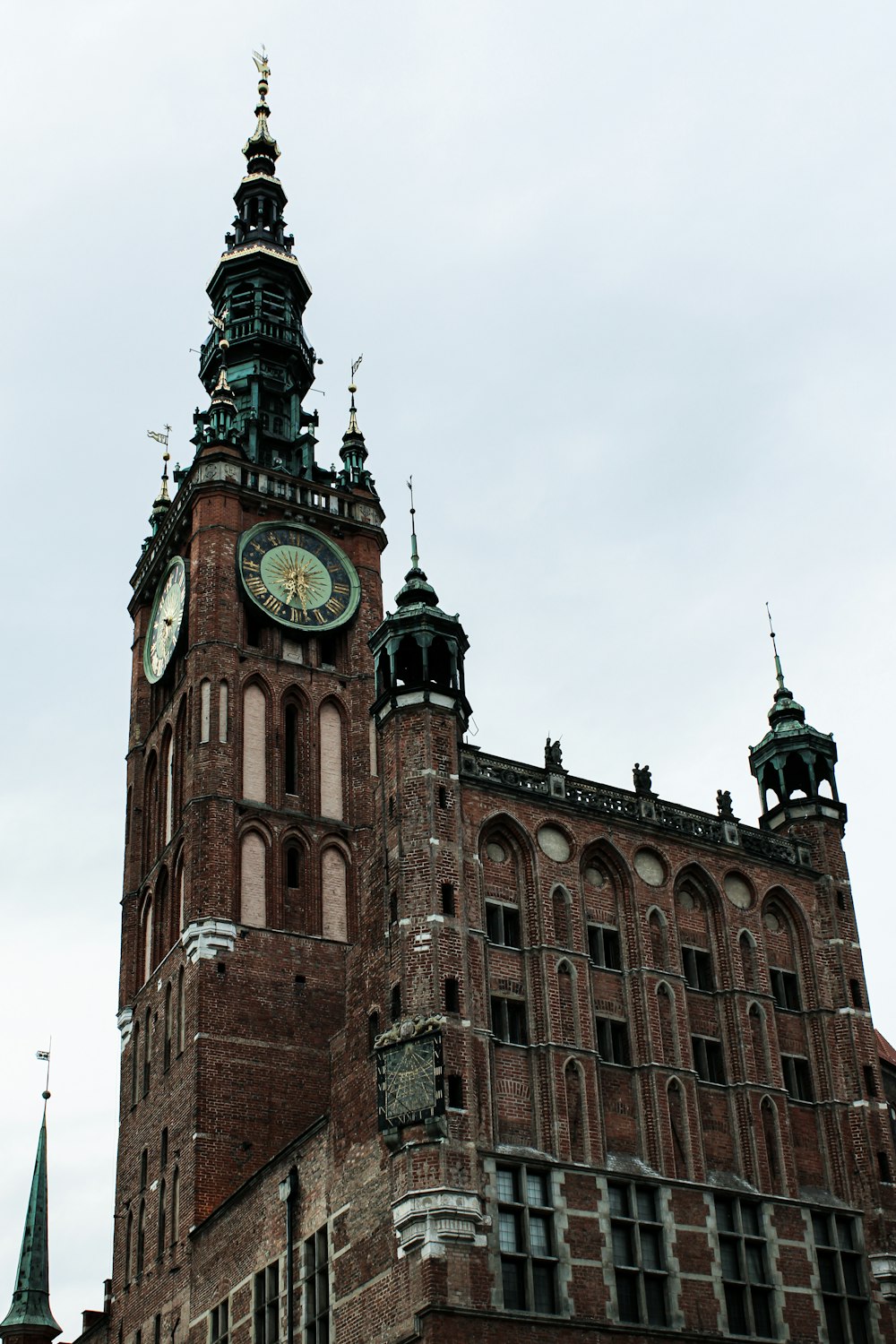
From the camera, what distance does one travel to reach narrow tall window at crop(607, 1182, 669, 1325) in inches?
1608

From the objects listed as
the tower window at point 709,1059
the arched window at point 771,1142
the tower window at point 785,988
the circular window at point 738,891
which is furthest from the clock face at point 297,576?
the arched window at point 771,1142

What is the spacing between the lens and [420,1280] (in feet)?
126

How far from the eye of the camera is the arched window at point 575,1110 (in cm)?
4219

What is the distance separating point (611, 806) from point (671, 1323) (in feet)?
43.7

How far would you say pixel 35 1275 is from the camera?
7300cm

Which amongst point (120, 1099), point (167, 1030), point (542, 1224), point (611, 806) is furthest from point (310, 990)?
point (542, 1224)

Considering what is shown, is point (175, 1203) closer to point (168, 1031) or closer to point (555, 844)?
point (168, 1031)

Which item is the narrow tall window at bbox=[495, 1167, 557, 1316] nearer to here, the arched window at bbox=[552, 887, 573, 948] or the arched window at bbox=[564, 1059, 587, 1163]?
the arched window at bbox=[564, 1059, 587, 1163]

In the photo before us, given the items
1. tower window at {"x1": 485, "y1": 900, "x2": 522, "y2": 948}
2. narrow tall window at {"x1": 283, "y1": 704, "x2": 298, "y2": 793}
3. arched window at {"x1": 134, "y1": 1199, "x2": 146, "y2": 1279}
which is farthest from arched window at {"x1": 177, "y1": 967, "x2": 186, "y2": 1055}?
tower window at {"x1": 485, "y1": 900, "x2": 522, "y2": 948}

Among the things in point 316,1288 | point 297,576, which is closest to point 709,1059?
point 316,1288

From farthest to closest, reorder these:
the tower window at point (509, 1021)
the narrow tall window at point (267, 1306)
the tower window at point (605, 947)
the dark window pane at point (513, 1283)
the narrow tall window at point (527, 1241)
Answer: the tower window at point (605, 947)
the narrow tall window at point (267, 1306)
the tower window at point (509, 1021)
the narrow tall window at point (527, 1241)
the dark window pane at point (513, 1283)

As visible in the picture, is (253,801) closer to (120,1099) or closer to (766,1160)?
(120,1099)

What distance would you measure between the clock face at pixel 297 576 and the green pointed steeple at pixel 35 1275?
79.2ft

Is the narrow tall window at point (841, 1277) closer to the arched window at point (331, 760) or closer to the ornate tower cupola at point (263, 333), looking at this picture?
the arched window at point (331, 760)
